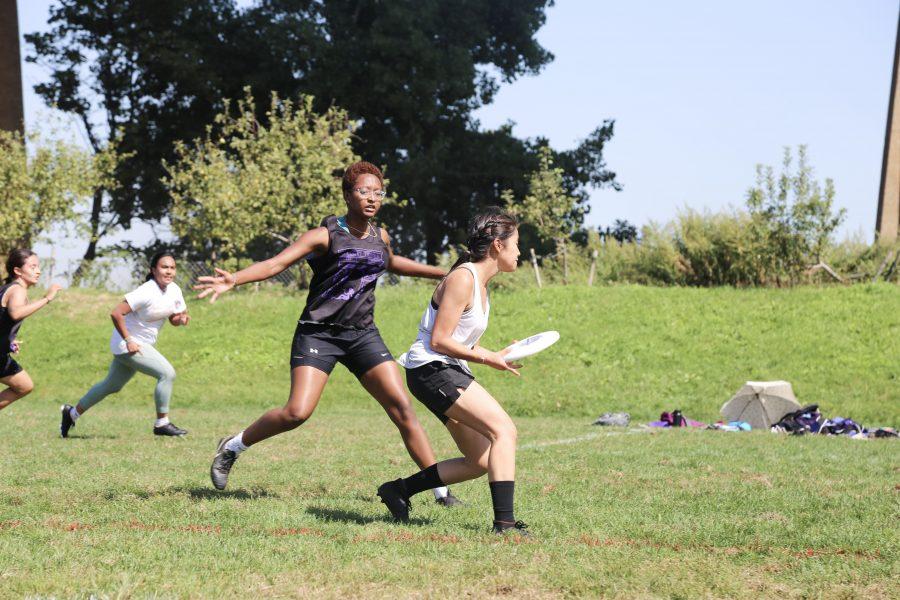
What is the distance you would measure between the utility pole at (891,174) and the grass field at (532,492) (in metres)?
7.63

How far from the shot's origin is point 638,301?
75.6ft

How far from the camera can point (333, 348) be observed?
Answer: 23.2 feet

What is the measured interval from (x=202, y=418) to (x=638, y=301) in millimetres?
11085

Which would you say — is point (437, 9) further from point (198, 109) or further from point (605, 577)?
point (605, 577)

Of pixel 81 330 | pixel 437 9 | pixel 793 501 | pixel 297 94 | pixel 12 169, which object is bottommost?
pixel 793 501

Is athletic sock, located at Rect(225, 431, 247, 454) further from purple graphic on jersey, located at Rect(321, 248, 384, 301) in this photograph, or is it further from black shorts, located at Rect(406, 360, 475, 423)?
black shorts, located at Rect(406, 360, 475, 423)

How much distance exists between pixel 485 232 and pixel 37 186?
3010 centimetres

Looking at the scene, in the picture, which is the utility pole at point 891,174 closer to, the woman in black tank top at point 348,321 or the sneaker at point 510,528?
the woman in black tank top at point 348,321

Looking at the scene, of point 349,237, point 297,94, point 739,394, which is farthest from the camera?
point 297,94

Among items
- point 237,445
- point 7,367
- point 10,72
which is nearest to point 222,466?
point 237,445

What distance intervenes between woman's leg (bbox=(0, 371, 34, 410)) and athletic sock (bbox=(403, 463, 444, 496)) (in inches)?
231

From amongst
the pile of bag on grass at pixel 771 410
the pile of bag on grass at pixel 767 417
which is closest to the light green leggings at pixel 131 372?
the pile of bag on grass at pixel 767 417

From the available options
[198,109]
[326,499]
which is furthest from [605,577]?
[198,109]

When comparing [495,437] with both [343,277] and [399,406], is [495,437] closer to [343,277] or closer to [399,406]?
[399,406]
